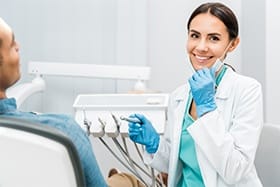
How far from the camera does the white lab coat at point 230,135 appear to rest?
48.1 inches

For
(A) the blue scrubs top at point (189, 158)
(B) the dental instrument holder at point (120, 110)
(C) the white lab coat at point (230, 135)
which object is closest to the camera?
(C) the white lab coat at point (230, 135)

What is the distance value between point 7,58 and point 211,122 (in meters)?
0.65

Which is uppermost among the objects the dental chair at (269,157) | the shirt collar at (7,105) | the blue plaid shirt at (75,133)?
the shirt collar at (7,105)

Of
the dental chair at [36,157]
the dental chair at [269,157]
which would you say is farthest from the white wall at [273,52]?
the dental chair at [36,157]

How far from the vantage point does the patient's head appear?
824 mm

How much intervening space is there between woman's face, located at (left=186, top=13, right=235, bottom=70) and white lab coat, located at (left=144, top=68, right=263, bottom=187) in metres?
0.08

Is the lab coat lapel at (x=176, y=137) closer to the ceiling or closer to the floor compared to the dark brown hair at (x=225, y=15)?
closer to the floor

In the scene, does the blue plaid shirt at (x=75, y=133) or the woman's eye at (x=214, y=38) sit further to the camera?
the woman's eye at (x=214, y=38)

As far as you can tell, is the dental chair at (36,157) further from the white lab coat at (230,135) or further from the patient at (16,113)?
the white lab coat at (230,135)

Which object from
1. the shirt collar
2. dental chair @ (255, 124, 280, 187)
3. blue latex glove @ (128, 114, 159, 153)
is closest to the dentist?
blue latex glove @ (128, 114, 159, 153)

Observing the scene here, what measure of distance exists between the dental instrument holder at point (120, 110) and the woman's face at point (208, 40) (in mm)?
294

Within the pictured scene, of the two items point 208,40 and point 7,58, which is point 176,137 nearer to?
point 208,40

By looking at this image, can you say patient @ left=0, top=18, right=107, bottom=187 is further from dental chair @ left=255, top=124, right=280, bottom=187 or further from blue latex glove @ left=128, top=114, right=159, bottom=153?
dental chair @ left=255, top=124, right=280, bottom=187

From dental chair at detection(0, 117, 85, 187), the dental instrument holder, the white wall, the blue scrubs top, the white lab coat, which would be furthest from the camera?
the white wall
